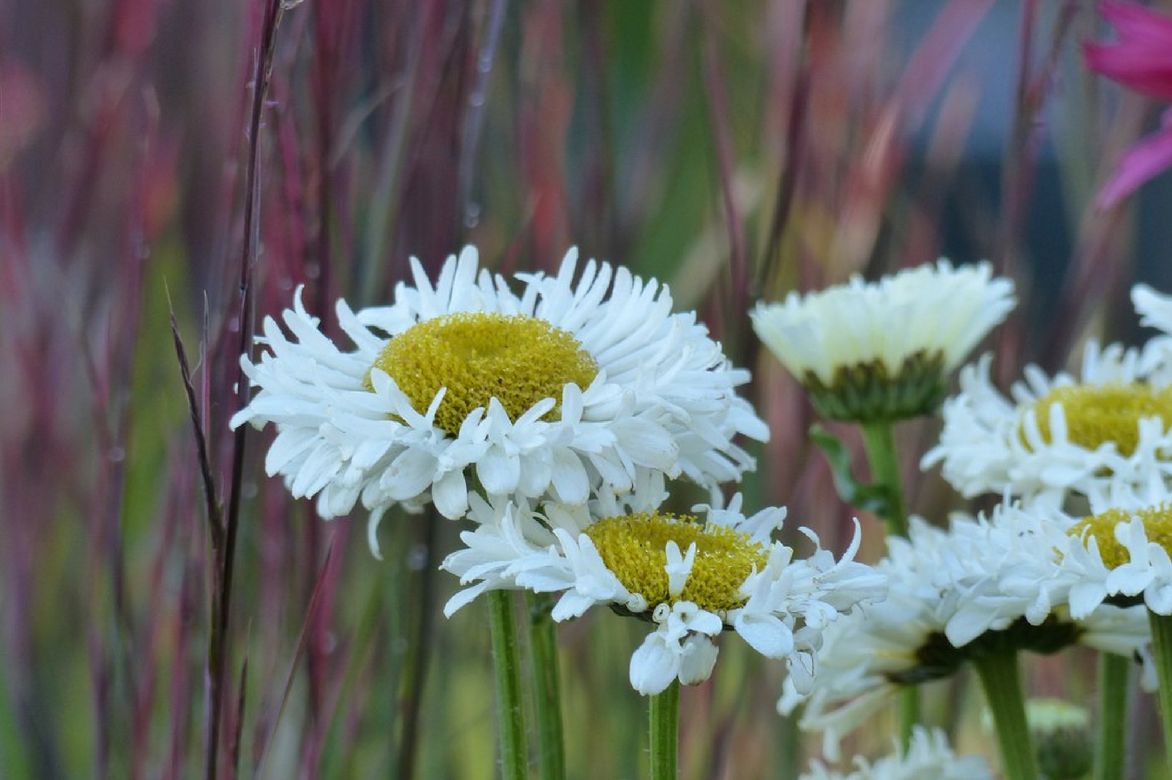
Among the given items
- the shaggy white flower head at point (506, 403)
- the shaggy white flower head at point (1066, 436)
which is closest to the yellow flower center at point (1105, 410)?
the shaggy white flower head at point (1066, 436)

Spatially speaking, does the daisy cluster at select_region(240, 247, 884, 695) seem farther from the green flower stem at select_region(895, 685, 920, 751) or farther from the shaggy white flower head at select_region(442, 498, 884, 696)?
the green flower stem at select_region(895, 685, 920, 751)

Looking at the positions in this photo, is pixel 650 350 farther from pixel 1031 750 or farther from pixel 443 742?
pixel 443 742

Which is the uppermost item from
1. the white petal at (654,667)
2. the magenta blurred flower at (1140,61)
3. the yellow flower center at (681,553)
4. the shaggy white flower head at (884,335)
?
the magenta blurred flower at (1140,61)

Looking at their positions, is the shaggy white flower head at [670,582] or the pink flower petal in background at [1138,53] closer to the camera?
the shaggy white flower head at [670,582]

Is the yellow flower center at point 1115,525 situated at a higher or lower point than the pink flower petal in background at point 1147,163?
lower

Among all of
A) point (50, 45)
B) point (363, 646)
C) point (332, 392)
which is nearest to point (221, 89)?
point (50, 45)

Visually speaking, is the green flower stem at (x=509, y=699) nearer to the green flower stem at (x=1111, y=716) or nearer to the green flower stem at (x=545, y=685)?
the green flower stem at (x=545, y=685)

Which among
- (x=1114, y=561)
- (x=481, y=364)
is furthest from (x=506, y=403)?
(x=1114, y=561)
